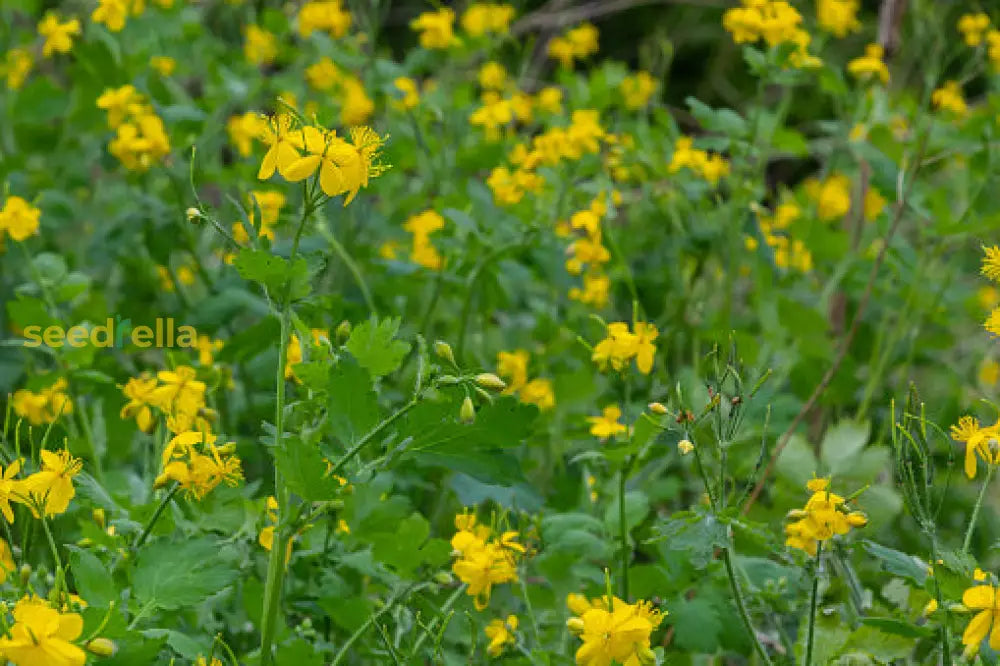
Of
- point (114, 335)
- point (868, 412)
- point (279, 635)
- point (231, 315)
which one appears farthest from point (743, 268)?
point (279, 635)

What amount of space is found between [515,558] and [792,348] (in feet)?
3.87

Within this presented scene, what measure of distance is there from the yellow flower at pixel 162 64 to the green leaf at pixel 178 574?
1627mm

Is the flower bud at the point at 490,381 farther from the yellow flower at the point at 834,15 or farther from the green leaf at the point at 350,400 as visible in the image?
the yellow flower at the point at 834,15

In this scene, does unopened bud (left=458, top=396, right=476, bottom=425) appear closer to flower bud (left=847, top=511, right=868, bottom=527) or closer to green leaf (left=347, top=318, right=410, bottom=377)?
green leaf (left=347, top=318, right=410, bottom=377)

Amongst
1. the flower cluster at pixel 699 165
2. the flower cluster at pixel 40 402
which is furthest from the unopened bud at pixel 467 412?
the flower cluster at pixel 699 165

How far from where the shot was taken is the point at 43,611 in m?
0.98

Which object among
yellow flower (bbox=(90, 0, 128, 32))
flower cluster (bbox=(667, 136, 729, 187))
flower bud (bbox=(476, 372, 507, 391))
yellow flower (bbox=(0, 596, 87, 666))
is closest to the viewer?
yellow flower (bbox=(0, 596, 87, 666))

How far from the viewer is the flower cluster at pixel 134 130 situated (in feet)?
7.11

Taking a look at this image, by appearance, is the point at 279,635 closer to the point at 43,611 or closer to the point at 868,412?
the point at 43,611

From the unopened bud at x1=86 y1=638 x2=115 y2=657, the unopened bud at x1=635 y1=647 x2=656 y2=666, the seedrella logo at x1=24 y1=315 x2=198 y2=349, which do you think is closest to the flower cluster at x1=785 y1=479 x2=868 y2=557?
the unopened bud at x1=635 y1=647 x2=656 y2=666

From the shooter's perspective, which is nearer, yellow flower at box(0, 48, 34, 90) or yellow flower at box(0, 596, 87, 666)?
Answer: yellow flower at box(0, 596, 87, 666)

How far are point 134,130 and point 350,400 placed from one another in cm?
116

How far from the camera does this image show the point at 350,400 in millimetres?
1231

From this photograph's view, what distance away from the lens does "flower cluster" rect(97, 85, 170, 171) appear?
2166 mm
